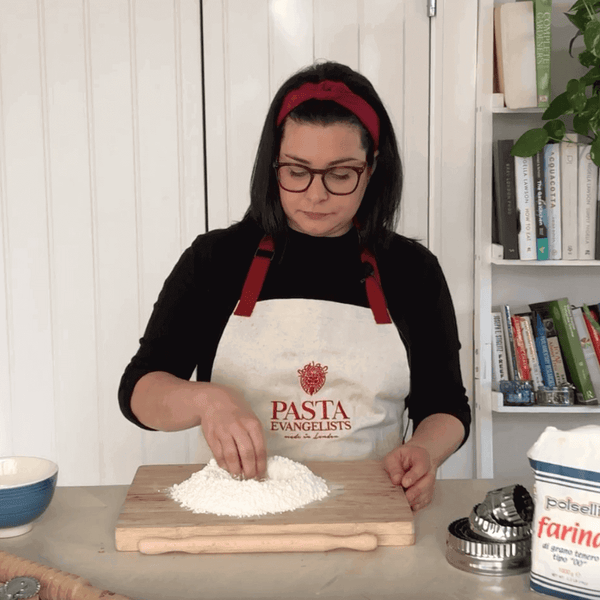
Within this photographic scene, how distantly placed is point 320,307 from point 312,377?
142 millimetres

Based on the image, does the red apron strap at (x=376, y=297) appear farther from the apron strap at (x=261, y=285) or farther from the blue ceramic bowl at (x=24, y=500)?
the blue ceramic bowl at (x=24, y=500)

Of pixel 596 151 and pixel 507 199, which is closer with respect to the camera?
pixel 596 151

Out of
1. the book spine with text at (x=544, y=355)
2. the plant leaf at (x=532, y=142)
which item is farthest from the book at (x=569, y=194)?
the book spine with text at (x=544, y=355)

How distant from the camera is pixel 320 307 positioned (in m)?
1.48

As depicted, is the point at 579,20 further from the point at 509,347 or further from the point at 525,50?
the point at 509,347

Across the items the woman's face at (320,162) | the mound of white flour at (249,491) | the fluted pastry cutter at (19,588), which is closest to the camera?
the fluted pastry cutter at (19,588)

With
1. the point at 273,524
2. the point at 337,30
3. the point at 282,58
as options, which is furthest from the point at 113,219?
the point at 273,524

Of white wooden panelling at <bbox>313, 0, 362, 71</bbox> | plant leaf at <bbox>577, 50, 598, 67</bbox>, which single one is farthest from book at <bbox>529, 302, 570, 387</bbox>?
white wooden panelling at <bbox>313, 0, 362, 71</bbox>

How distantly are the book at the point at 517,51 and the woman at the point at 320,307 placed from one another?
2.45ft

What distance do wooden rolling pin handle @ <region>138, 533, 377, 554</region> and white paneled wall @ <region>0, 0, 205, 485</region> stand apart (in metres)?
1.35

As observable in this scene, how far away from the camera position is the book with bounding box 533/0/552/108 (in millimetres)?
2051

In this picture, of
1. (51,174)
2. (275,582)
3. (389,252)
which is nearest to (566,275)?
(389,252)

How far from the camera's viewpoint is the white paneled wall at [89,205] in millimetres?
2176

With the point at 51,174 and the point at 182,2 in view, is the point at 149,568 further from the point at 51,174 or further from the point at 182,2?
the point at 182,2
